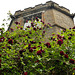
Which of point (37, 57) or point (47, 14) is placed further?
point (47, 14)

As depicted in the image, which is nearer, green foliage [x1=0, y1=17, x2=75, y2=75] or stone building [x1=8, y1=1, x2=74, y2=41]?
green foliage [x1=0, y1=17, x2=75, y2=75]

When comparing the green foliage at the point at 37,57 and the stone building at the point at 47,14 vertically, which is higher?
the stone building at the point at 47,14

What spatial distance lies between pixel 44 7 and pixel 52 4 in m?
0.87

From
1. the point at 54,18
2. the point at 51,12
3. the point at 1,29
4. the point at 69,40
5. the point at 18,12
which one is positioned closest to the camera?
the point at 69,40

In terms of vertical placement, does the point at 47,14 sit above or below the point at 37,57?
above

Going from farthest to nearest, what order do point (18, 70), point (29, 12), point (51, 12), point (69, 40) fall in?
point (29, 12)
point (51, 12)
point (69, 40)
point (18, 70)

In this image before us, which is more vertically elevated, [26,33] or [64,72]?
[26,33]

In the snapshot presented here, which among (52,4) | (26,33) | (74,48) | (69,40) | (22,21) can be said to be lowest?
(74,48)

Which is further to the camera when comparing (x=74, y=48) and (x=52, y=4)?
(x=52, y=4)

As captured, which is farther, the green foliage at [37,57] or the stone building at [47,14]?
the stone building at [47,14]

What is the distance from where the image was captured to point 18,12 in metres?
10.9

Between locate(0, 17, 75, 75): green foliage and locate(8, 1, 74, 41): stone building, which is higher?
locate(8, 1, 74, 41): stone building

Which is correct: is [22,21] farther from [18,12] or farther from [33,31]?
[33,31]

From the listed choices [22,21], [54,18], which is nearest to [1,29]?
[54,18]
